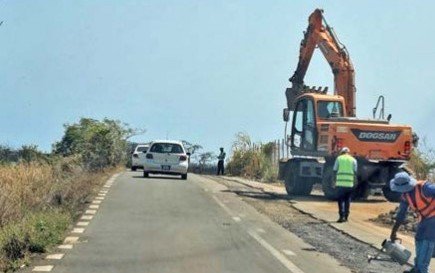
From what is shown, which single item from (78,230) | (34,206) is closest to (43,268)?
(78,230)

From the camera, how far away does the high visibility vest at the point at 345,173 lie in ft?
71.5

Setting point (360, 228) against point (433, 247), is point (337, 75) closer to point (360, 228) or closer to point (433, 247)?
point (360, 228)

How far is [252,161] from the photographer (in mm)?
49625

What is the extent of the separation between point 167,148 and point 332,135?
1228cm

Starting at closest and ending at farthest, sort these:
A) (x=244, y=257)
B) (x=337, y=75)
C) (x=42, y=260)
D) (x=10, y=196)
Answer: (x=42, y=260), (x=244, y=257), (x=10, y=196), (x=337, y=75)

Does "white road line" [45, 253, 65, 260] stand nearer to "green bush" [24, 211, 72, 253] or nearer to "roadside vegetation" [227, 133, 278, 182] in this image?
"green bush" [24, 211, 72, 253]

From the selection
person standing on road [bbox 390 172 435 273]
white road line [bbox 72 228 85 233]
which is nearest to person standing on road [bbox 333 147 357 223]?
white road line [bbox 72 228 85 233]

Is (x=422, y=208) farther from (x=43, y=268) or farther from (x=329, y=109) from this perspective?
→ (x=329, y=109)

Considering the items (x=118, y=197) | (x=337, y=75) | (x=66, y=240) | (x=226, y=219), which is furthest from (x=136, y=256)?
(x=337, y=75)

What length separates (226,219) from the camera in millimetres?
20312

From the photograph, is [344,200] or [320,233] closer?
[320,233]

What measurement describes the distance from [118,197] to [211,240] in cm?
938

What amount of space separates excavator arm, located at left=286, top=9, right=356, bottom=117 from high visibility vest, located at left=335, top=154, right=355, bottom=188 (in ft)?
27.8

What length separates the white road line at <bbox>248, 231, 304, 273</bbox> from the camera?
43.4ft
